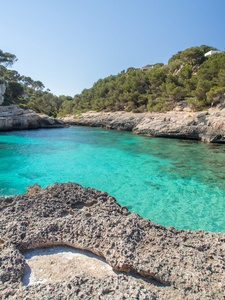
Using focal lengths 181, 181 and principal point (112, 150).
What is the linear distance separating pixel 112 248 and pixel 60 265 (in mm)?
711

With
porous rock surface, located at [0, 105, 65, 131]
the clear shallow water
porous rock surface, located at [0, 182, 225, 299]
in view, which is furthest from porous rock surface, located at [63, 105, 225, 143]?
porous rock surface, located at [0, 182, 225, 299]

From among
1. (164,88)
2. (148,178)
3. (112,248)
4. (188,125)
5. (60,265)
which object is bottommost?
(148,178)

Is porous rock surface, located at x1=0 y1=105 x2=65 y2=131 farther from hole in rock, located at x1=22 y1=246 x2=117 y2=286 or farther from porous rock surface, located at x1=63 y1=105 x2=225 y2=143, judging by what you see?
hole in rock, located at x1=22 y1=246 x2=117 y2=286

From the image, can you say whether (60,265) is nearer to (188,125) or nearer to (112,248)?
(112,248)

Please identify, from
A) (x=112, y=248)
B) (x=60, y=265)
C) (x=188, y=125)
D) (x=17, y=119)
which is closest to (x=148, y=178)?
(x=112, y=248)

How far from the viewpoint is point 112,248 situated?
98.9 inches

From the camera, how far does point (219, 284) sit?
2041mm

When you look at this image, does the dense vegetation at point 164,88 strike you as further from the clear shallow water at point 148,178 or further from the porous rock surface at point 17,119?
the clear shallow water at point 148,178

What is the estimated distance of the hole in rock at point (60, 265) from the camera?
2170 mm

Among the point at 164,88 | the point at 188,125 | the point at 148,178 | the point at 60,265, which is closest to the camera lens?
the point at 60,265

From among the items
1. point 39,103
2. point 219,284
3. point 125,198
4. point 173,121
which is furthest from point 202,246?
point 39,103

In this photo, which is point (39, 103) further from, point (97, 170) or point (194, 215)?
point (194, 215)

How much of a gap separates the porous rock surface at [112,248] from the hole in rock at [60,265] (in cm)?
9

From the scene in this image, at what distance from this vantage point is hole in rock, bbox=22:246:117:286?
7.12 ft
